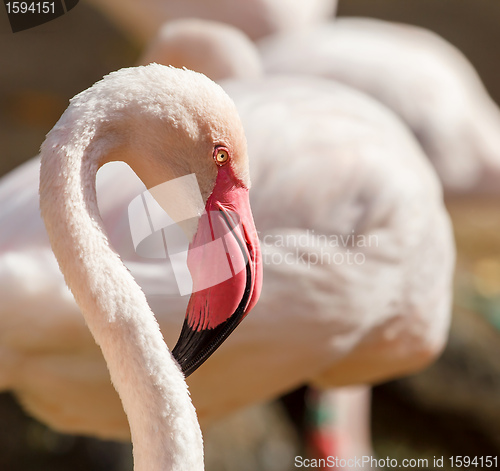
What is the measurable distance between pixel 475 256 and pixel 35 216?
7.79 feet

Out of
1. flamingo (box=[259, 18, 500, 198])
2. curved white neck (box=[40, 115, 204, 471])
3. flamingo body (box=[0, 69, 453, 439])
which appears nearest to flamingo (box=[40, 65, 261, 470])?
curved white neck (box=[40, 115, 204, 471])

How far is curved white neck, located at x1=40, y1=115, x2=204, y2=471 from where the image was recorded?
0.85m

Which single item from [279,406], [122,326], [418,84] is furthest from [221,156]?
[279,406]

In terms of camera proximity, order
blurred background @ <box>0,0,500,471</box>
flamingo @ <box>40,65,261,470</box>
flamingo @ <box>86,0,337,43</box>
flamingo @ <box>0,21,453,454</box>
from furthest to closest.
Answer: flamingo @ <box>86,0,337,43</box>
blurred background @ <box>0,0,500,471</box>
flamingo @ <box>0,21,453,454</box>
flamingo @ <box>40,65,261,470</box>

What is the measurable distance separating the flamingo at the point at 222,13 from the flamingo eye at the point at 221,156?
5.85 ft

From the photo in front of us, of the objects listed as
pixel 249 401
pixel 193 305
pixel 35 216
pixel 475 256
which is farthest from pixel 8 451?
pixel 475 256

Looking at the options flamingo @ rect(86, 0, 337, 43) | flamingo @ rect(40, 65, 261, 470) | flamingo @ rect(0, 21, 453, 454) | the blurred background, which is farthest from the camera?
flamingo @ rect(86, 0, 337, 43)

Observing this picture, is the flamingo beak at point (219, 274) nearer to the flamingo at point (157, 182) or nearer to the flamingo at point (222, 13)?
the flamingo at point (157, 182)

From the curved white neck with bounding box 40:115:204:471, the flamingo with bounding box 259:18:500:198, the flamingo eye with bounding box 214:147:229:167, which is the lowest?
the flamingo with bounding box 259:18:500:198

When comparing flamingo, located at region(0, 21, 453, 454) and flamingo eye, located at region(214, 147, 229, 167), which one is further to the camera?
flamingo, located at region(0, 21, 453, 454)

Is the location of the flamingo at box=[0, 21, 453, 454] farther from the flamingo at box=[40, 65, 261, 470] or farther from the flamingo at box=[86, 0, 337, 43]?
the flamingo at box=[86, 0, 337, 43]

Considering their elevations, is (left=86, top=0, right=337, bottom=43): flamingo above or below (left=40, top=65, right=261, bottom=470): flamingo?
below

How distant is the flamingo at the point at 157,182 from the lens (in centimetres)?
84

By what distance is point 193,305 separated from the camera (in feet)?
3.03
